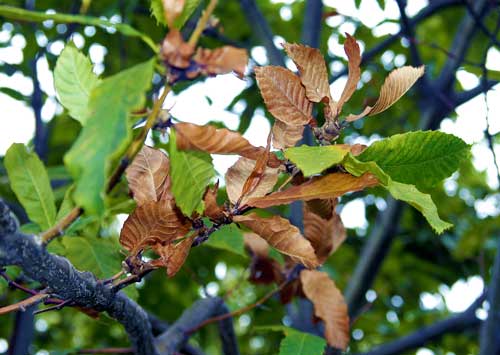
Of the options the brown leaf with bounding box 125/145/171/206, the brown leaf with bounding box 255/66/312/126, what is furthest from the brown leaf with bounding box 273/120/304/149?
the brown leaf with bounding box 125/145/171/206

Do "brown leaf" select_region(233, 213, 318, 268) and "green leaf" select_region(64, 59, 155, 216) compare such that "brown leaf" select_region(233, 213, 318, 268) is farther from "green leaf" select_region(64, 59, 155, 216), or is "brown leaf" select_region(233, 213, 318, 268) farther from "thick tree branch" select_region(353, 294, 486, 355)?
"thick tree branch" select_region(353, 294, 486, 355)

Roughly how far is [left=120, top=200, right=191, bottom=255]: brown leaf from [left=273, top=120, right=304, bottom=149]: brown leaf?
14 cm

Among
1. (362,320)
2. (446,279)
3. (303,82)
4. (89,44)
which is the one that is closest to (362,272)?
(362,320)

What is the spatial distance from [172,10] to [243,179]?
0.77 feet

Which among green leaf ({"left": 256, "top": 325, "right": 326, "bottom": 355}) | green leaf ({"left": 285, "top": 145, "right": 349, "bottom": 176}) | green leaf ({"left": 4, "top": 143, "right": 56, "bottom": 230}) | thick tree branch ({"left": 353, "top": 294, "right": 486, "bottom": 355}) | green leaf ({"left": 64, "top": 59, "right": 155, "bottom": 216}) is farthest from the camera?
thick tree branch ({"left": 353, "top": 294, "right": 486, "bottom": 355})

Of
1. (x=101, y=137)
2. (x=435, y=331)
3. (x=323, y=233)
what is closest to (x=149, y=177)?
(x=101, y=137)

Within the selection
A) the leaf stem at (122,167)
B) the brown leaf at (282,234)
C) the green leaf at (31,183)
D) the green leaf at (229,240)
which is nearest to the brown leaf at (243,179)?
the brown leaf at (282,234)

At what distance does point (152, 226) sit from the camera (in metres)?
0.77

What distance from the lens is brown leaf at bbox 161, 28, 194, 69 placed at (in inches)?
23.1

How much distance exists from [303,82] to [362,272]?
1339 mm

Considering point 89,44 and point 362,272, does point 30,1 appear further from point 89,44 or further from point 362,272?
point 362,272

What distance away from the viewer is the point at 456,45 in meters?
2.15

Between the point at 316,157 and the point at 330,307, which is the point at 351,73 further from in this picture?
the point at 330,307

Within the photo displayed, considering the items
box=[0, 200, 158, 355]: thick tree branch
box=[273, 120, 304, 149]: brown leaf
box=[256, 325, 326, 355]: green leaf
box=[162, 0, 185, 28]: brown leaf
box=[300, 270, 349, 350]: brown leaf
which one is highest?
box=[162, 0, 185, 28]: brown leaf
